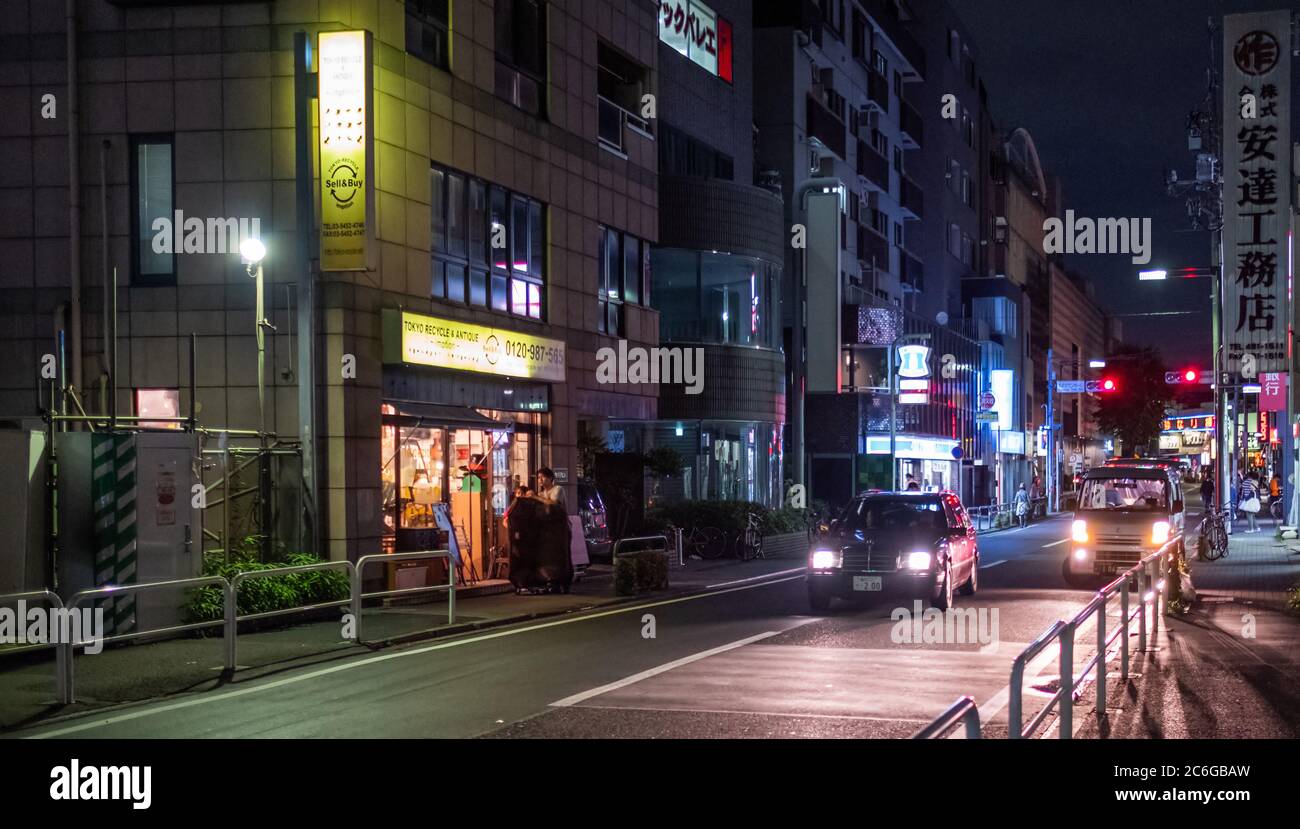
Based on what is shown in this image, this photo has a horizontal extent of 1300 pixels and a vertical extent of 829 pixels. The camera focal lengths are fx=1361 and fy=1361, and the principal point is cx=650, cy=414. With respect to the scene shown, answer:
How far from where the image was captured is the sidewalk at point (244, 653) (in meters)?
12.1

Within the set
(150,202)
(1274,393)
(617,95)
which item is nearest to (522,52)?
(617,95)

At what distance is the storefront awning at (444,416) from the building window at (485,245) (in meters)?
1.92

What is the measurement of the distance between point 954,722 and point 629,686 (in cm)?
745

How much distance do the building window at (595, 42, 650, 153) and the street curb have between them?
11.1 meters

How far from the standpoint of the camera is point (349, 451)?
20.6m

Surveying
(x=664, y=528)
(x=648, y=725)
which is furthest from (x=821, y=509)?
(x=648, y=725)

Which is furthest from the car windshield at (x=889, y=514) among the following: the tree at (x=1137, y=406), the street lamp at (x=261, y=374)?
the tree at (x=1137, y=406)

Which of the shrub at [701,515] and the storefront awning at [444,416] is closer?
the storefront awning at [444,416]

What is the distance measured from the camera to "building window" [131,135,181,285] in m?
21.2

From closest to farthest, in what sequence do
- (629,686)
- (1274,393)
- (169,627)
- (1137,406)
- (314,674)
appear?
(629,686) → (314,674) → (169,627) → (1274,393) → (1137,406)

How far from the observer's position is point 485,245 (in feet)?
82.1

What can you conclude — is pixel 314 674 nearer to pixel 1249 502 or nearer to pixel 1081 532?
pixel 1081 532

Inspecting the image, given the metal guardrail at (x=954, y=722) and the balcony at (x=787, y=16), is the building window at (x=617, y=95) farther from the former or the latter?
the metal guardrail at (x=954, y=722)

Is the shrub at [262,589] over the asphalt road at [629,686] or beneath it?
over
